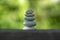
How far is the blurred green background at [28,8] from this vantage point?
4230mm

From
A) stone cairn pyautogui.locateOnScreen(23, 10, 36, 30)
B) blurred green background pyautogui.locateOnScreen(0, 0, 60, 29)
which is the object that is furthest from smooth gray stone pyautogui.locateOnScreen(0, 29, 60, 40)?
blurred green background pyautogui.locateOnScreen(0, 0, 60, 29)

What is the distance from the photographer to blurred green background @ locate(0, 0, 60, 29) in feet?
13.9

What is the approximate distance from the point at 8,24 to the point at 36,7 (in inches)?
30.2

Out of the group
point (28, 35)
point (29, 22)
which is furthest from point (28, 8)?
point (28, 35)

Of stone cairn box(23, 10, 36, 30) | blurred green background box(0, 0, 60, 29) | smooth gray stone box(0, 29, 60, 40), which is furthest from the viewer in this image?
blurred green background box(0, 0, 60, 29)

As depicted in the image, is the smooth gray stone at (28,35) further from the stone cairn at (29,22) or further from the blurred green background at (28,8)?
the blurred green background at (28,8)

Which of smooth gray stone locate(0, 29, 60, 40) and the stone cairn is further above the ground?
the stone cairn

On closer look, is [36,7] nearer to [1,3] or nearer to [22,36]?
[1,3]

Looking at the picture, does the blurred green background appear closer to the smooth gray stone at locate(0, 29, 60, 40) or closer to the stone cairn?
the stone cairn

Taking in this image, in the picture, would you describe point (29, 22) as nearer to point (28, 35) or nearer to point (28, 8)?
point (28, 35)

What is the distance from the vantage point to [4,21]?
4.30m

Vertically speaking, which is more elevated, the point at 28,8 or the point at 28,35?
the point at 28,8

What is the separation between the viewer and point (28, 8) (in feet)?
13.8

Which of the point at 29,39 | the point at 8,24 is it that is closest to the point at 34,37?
the point at 29,39
